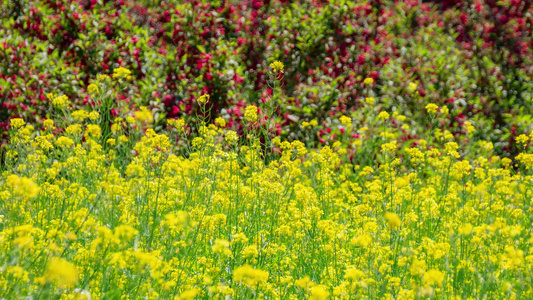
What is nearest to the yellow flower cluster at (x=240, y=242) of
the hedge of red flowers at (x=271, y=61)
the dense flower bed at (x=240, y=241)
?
the dense flower bed at (x=240, y=241)

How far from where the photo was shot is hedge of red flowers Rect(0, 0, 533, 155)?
6.25 meters

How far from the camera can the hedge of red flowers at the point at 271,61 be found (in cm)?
625

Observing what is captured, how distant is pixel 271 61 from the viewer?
660 cm

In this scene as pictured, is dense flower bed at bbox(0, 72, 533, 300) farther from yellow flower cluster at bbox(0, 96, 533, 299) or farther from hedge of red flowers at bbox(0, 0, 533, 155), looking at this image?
hedge of red flowers at bbox(0, 0, 533, 155)

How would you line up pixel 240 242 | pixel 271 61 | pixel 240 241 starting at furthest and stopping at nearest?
1. pixel 271 61
2. pixel 240 242
3. pixel 240 241

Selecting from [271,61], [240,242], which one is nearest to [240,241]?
[240,242]

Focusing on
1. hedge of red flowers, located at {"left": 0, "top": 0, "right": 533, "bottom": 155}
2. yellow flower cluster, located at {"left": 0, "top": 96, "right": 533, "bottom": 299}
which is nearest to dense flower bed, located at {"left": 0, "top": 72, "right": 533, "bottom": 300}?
yellow flower cluster, located at {"left": 0, "top": 96, "right": 533, "bottom": 299}

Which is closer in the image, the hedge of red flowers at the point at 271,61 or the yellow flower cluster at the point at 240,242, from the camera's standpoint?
the yellow flower cluster at the point at 240,242

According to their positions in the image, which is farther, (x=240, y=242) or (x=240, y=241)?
(x=240, y=242)

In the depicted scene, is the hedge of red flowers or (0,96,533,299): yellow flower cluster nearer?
(0,96,533,299): yellow flower cluster

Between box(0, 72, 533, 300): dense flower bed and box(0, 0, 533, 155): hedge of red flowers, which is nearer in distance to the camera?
box(0, 72, 533, 300): dense flower bed

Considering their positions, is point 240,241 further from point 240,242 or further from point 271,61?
point 271,61

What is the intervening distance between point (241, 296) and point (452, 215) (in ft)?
7.64

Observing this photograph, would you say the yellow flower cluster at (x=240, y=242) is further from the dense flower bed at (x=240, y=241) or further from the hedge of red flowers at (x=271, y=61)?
the hedge of red flowers at (x=271, y=61)
